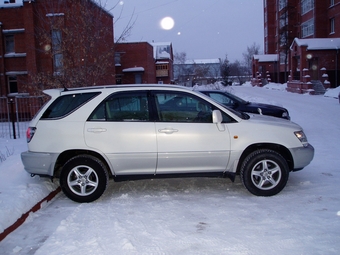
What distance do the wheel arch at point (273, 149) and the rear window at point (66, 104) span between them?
8.75 ft

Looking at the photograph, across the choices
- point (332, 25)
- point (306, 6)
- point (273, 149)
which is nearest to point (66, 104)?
point (273, 149)

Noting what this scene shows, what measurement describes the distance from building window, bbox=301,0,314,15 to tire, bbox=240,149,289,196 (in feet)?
157

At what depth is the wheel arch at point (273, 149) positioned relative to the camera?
615cm

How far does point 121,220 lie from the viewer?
5.20 m

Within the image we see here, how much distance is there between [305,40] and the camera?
37.1m

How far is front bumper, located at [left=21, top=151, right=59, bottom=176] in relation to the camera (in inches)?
232

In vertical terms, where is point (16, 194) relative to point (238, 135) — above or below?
below

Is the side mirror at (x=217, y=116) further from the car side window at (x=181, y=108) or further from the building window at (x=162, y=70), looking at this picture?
the building window at (x=162, y=70)

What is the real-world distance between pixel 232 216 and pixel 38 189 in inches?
129

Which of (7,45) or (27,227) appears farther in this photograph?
(7,45)

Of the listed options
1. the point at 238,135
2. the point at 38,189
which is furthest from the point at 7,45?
the point at 238,135

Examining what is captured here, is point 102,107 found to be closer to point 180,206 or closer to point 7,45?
point 180,206

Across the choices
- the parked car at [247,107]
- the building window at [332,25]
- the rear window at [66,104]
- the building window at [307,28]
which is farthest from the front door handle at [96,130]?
the building window at [307,28]

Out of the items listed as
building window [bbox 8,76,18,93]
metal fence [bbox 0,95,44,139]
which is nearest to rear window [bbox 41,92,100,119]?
metal fence [bbox 0,95,44,139]
